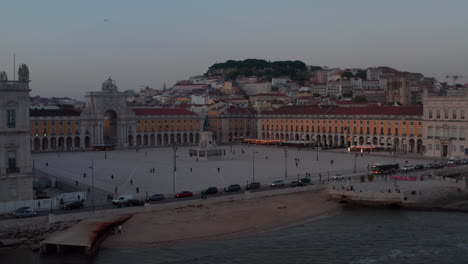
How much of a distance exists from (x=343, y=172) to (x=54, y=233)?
26.6 m

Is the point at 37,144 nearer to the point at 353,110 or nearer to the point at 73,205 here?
the point at 353,110

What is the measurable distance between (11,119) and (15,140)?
1.17 meters

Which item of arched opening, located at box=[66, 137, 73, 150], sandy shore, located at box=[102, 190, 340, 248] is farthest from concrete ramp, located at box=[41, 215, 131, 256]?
arched opening, located at box=[66, 137, 73, 150]

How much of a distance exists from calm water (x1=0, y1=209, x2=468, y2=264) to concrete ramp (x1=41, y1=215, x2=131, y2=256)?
0.52m

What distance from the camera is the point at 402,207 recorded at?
34.2m

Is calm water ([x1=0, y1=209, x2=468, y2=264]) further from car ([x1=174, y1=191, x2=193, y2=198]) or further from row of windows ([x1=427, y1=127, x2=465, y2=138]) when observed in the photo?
row of windows ([x1=427, y1=127, x2=465, y2=138])

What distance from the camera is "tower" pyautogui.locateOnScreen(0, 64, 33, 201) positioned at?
97.4ft

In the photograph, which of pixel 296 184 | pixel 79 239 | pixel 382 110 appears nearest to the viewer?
pixel 79 239

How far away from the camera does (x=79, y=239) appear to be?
24.1 m

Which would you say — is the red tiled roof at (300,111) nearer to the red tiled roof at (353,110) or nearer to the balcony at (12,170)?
the red tiled roof at (353,110)

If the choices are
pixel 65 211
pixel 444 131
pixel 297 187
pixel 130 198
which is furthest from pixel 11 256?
pixel 444 131

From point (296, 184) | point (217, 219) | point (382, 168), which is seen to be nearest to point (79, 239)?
point (217, 219)

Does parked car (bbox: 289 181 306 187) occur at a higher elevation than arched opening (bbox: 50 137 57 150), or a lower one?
lower

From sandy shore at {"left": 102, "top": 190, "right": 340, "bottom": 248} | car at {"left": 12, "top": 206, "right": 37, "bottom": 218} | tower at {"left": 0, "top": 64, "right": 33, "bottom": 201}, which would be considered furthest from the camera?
tower at {"left": 0, "top": 64, "right": 33, "bottom": 201}
